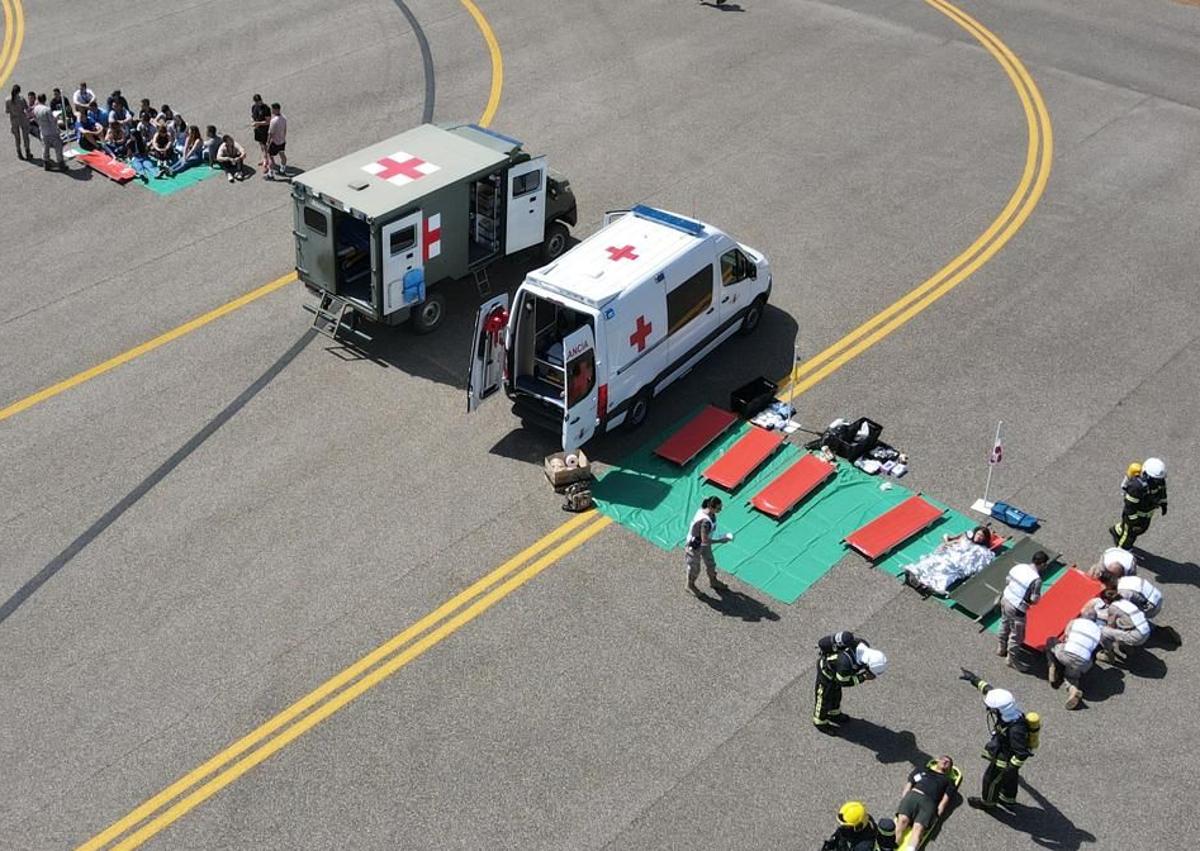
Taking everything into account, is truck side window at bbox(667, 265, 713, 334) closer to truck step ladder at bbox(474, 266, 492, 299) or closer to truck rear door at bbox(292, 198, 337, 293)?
truck step ladder at bbox(474, 266, 492, 299)

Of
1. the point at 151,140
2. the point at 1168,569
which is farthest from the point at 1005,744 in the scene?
the point at 151,140

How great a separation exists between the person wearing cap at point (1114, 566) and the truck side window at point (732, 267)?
669 cm

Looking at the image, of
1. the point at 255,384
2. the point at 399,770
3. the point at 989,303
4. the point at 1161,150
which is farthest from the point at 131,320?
the point at 1161,150

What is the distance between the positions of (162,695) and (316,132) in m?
15.0

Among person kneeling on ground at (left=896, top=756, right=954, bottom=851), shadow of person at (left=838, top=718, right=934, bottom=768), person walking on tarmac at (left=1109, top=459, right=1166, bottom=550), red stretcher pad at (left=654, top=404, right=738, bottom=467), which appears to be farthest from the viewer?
red stretcher pad at (left=654, top=404, right=738, bottom=467)

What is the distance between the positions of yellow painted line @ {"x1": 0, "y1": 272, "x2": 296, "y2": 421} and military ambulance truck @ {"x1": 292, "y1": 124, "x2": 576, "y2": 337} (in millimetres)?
1397

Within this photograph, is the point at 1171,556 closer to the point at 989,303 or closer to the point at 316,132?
the point at 989,303

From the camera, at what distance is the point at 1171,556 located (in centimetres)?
1706

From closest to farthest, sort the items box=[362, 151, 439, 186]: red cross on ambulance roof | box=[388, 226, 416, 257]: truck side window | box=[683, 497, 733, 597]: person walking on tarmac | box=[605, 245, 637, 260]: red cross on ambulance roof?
box=[683, 497, 733, 597]: person walking on tarmac < box=[605, 245, 637, 260]: red cross on ambulance roof < box=[388, 226, 416, 257]: truck side window < box=[362, 151, 439, 186]: red cross on ambulance roof

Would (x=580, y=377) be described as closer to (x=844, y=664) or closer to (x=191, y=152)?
(x=844, y=664)

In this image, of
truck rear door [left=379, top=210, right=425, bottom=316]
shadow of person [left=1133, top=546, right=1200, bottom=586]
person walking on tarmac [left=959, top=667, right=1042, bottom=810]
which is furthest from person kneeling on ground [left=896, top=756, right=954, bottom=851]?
truck rear door [left=379, top=210, right=425, bottom=316]

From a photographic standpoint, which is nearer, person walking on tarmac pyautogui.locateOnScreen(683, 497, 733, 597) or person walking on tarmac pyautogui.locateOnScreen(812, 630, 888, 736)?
person walking on tarmac pyautogui.locateOnScreen(812, 630, 888, 736)

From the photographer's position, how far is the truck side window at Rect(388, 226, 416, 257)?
20.1m

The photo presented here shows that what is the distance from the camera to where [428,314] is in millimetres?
21219
